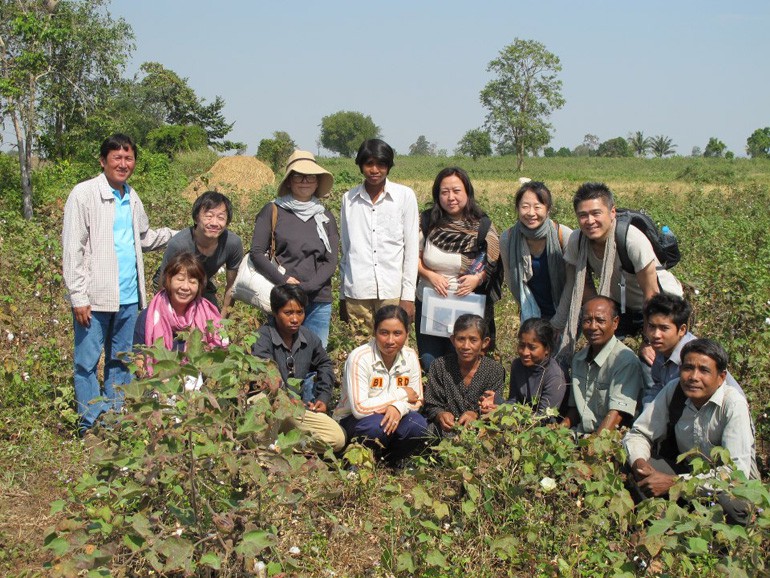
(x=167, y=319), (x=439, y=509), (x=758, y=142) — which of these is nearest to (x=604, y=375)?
(x=439, y=509)

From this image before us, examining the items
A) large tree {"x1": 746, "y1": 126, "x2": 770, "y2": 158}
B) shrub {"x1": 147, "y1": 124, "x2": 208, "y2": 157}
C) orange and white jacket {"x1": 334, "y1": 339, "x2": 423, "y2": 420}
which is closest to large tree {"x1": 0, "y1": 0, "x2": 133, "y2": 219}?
shrub {"x1": 147, "y1": 124, "x2": 208, "y2": 157}

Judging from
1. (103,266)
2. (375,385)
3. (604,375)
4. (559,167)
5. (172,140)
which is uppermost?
(172,140)

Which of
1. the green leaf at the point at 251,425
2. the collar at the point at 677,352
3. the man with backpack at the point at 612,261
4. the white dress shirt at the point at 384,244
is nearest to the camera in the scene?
the green leaf at the point at 251,425

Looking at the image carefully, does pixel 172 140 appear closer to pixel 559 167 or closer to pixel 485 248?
pixel 485 248

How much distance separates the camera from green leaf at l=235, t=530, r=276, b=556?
92.7 inches

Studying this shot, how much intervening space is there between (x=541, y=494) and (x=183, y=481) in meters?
1.42

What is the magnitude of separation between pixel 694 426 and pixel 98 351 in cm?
306

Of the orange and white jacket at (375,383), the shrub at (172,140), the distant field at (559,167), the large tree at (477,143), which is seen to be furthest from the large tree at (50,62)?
the large tree at (477,143)

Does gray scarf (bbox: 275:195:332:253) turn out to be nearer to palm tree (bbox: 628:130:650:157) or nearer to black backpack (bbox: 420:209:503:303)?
black backpack (bbox: 420:209:503:303)

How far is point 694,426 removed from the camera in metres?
3.44

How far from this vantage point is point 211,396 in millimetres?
2340

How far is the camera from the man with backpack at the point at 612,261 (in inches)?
154

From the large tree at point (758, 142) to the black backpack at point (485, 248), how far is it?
77.8 m

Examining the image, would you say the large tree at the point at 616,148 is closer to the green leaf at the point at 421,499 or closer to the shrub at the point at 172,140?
the shrub at the point at 172,140
